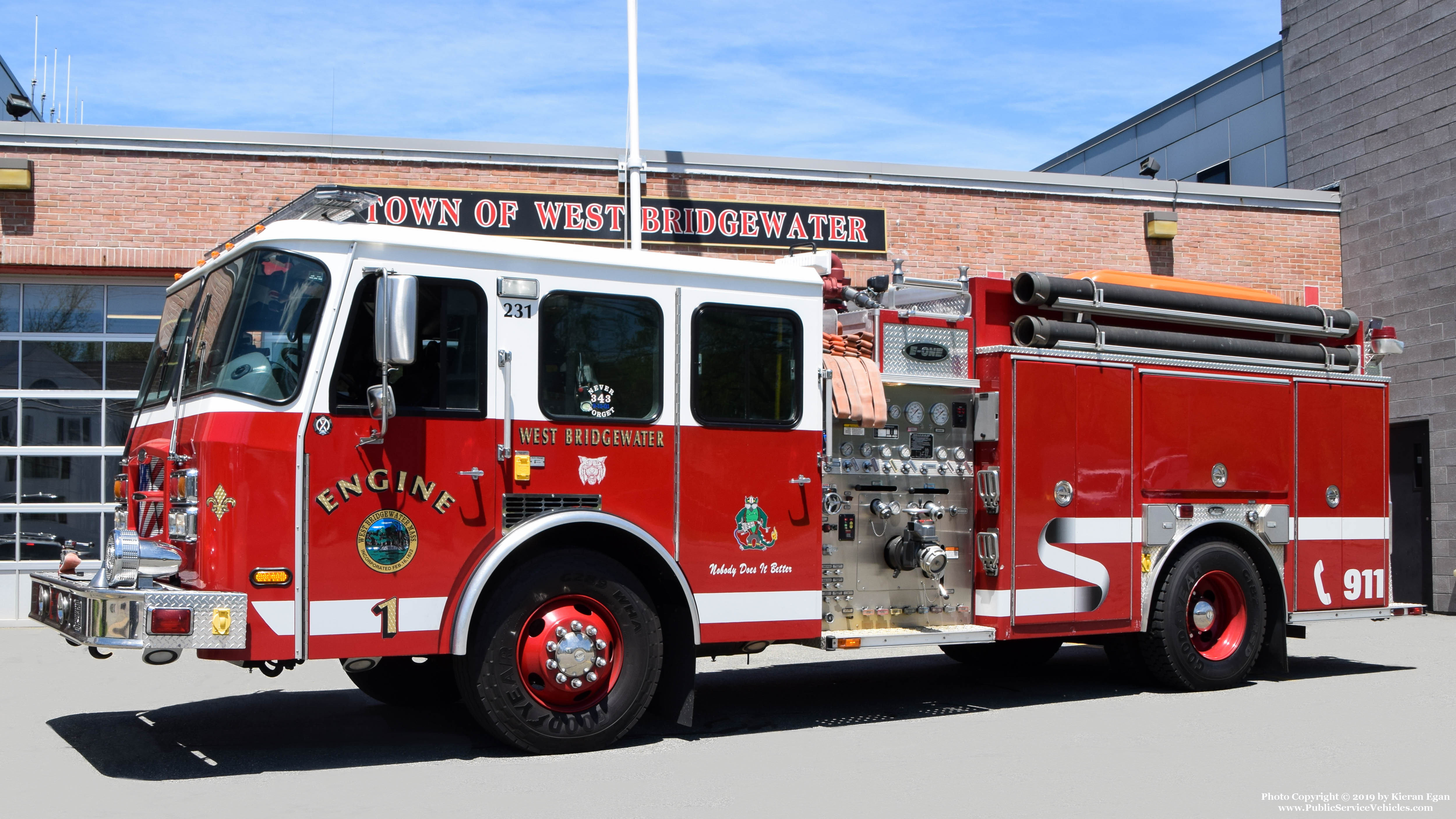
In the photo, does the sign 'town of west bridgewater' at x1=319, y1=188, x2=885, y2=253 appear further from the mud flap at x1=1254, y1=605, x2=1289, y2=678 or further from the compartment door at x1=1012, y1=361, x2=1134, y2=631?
the mud flap at x1=1254, y1=605, x2=1289, y2=678

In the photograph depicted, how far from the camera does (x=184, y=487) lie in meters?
6.32

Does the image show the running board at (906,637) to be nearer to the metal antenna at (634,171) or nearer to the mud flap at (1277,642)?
the mud flap at (1277,642)

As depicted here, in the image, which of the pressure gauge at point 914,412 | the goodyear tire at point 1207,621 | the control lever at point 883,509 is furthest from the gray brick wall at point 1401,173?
the control lever at point 883,509

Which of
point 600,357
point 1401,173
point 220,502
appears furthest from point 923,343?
point 1401,173

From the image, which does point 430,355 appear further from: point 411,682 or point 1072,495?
point 1072,495

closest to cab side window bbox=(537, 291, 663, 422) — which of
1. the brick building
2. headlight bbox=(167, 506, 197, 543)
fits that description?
headlight bbox=(167, 506, 197, 543)

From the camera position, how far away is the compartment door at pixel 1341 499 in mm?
9711

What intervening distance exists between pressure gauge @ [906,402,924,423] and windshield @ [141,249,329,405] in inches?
146

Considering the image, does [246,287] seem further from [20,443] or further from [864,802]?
[20,443]

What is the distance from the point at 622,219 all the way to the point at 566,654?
29.5ft

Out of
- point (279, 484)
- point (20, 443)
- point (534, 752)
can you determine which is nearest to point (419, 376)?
point (279, 484)

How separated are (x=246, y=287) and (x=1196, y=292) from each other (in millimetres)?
6567

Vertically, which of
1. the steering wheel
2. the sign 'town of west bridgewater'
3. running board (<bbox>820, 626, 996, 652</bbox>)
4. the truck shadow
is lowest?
the truck shadow

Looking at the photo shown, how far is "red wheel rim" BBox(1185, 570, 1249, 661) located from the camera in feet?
30.5
